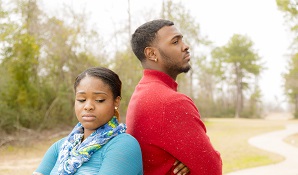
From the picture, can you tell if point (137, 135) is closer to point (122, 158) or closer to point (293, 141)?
point (122, 158)

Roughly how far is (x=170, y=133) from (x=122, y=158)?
28 centimetres

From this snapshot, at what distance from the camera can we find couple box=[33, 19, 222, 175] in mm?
1720

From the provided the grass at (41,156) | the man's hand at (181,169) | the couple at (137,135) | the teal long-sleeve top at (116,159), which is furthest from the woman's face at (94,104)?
the grass at (41,156)

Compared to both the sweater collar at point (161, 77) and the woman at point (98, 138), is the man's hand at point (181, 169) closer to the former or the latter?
the woman at point (98, 138)

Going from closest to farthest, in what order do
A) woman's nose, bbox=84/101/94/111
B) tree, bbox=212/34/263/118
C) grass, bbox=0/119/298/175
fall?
1. woman's nose, bbox=84/101/94/111
2. grass, bbox=0/119/298/175
3. tree, bbox=212/34/263/118

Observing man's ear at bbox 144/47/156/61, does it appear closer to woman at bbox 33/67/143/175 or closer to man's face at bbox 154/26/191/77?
man's face at bbox 154/26/191/77

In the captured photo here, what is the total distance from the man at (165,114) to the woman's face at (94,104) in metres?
0.20

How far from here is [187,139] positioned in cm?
181

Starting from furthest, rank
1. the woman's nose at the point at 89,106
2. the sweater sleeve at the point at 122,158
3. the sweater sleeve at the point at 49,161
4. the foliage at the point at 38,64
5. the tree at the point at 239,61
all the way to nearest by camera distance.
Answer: the tree at the point at 239,61, the foliage at the point at 38,64, the sweater sleeve at the point at 49,161, the woman's nose at the point at 89,106, the sweater sleeve at the point at 122,158

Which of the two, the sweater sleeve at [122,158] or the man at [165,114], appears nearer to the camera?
the sweater sleeve at [122,158]

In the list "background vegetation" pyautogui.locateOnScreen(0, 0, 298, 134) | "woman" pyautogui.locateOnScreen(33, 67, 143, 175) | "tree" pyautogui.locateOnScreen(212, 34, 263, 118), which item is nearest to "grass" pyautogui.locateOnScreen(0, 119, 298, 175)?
"background vegetation" pyautogui.locateOnScreen(0, 0, 298, 134)

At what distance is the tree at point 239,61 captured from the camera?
41625 millimetres

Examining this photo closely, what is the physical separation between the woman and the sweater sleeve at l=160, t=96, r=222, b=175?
0.61ft

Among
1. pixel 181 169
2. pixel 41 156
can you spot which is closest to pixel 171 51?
pixel 181 169
